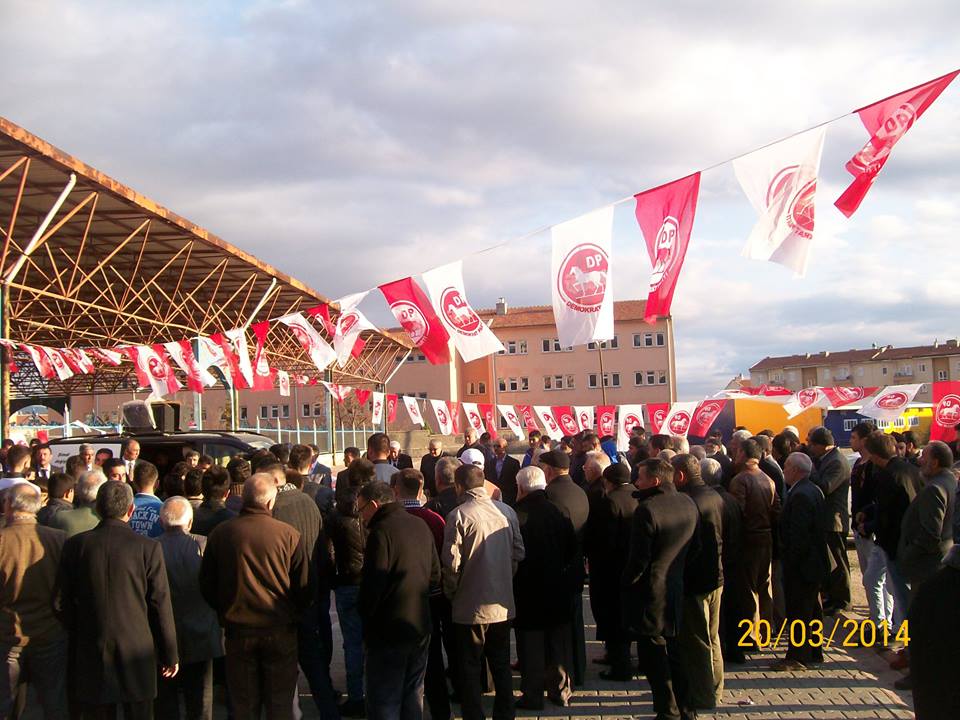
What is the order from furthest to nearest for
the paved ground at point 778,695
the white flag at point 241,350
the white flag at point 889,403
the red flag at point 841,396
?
1. the red flag at point 841,396
2. the white flag at point 889,403
3. the white flag at point 241,350
4. the paved ground at point 778,695

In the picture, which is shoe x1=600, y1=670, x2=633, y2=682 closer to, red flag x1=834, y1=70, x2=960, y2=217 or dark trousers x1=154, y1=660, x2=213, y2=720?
dark trousers x1=154, y1=660, x2=213, y2=720

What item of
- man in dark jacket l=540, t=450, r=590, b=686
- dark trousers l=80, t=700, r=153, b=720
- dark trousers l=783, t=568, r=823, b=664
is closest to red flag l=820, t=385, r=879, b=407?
dark trousers l=783, t=568, r=823, b=664

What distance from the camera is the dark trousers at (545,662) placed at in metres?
5.95

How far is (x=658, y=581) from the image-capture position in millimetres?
5434

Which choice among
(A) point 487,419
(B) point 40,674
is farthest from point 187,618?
(A) point 487,419

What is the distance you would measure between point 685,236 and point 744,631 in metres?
4.28

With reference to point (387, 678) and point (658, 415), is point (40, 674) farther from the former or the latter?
point (658, 415)

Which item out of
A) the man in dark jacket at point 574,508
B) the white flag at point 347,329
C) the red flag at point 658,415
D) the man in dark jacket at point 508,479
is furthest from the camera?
the red flag at point 658,415

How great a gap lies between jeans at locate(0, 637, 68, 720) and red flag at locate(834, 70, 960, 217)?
24.6 ft

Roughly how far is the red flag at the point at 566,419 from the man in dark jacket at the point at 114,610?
66.0ft

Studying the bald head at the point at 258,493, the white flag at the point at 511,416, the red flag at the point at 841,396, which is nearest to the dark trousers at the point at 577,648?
the bald head at the point at 258,493

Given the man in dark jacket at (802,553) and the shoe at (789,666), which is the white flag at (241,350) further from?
the shoe at (789,666)

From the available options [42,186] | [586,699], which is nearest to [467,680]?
[586,699]

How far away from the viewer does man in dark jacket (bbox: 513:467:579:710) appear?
5.86 metres
